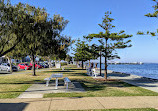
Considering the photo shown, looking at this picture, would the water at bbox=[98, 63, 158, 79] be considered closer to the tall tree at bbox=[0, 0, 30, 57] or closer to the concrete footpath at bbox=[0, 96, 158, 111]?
the tall tree at bbox=[0, 0, 30, 57]

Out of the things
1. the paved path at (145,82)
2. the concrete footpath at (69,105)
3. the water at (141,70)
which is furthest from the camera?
the water at (141,70)

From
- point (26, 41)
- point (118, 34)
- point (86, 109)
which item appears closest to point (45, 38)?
point (26, 41)

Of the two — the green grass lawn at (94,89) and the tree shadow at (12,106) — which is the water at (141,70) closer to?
the green grass lawn at (94,89)

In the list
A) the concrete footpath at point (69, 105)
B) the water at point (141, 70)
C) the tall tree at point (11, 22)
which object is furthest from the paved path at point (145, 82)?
the water at point (141, 70)

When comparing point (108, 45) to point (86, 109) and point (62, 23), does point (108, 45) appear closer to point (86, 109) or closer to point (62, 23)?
point (62, 23)

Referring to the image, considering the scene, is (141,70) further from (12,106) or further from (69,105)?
(12,106)

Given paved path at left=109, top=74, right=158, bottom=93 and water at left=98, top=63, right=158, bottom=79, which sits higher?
paved path at left=109, top=74, right=158, bottom=93

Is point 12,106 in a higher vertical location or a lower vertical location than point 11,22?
lower

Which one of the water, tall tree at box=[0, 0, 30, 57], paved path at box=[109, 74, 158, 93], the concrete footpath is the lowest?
the water

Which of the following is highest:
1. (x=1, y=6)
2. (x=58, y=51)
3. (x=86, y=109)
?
(x=1, y=6)

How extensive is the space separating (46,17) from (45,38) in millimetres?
3003

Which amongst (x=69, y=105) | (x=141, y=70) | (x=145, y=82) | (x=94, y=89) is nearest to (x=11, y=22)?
(x=94, y=89)

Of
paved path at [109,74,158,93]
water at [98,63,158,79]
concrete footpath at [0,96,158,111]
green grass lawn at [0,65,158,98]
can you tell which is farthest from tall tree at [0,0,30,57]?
water at [98,63,158,79]

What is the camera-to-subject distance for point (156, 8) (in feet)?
32.0
